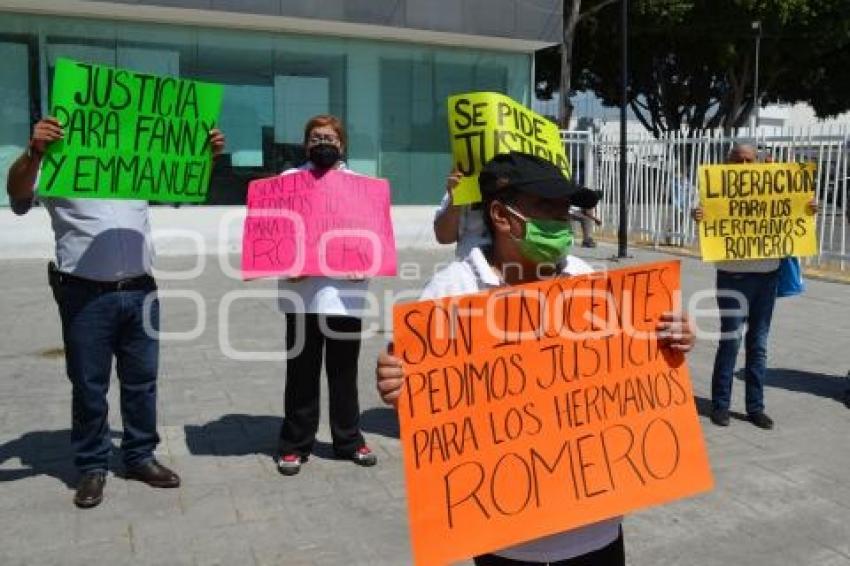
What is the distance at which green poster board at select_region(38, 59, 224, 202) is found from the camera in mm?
4129

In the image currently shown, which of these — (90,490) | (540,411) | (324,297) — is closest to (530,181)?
(540,411)

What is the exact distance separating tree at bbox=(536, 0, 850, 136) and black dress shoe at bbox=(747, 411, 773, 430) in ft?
77.0

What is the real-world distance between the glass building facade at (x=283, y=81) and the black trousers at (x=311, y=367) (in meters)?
11.5

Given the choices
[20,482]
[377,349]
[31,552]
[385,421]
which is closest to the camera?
[31,552]

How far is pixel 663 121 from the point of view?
41.0 m

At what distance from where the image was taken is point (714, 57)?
34.8 m

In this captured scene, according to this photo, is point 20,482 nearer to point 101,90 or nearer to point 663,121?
point 101,90

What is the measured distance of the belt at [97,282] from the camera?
428 cm

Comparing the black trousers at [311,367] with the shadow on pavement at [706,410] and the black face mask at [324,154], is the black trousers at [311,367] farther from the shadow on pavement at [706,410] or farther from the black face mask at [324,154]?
the shadow on pavement at [706,410]

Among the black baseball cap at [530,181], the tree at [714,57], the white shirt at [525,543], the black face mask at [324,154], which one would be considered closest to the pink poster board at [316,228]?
the black face mask at [324,154]

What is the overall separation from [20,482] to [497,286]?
3.39 metres

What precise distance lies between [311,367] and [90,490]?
4.17 feet

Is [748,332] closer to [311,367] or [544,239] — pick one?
[311,367]

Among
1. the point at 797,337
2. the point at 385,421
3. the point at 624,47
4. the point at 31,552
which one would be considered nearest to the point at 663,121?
the point at 624,47
